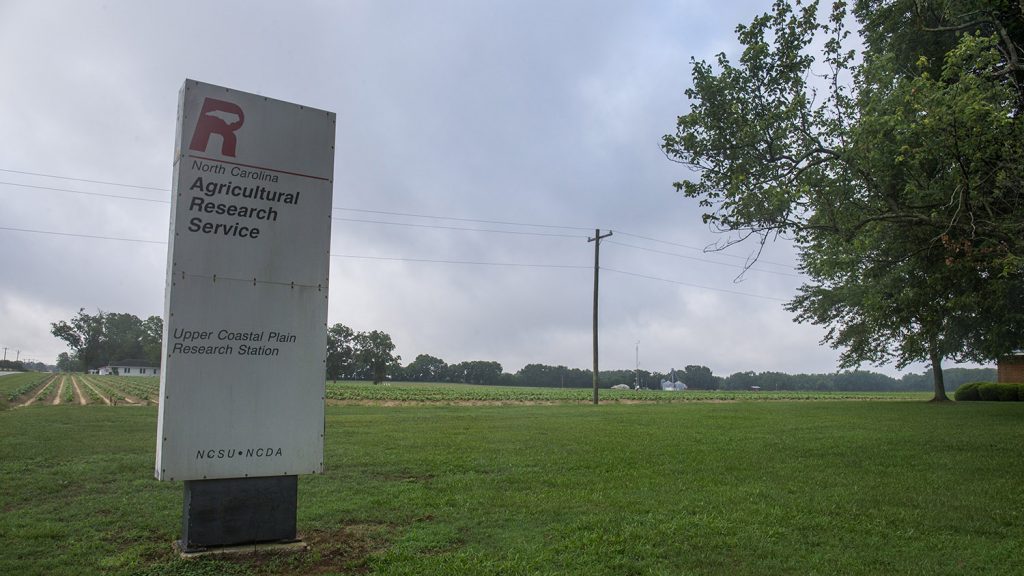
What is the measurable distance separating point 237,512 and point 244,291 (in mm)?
1853

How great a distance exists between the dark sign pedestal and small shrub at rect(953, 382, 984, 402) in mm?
42713

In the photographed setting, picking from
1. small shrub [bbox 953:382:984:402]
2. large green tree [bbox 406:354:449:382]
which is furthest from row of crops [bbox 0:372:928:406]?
large green tree [bbox 406:354:449:382]

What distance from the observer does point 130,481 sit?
9156 mm

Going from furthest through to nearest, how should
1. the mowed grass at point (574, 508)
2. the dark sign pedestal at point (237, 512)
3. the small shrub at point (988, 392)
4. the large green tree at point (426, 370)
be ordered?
1. the large green tree at point (426, 370)
2. the small shrub at point (988, 392)
3. the mowed grass at point (574, 508)
4. the dark sign pedestal at point (237, 512)

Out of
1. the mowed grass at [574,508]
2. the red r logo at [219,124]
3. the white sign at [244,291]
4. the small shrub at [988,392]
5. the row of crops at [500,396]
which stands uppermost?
the red r logo at [219,124]

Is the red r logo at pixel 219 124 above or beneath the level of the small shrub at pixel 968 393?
above

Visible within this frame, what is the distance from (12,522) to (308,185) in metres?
4.56

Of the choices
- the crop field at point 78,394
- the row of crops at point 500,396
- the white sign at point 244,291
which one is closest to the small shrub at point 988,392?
the row of crops at point 500,396

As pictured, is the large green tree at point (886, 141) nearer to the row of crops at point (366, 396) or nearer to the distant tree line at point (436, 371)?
the row of crops at point (366, 396)

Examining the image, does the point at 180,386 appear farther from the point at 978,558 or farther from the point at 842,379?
the point at 842,379

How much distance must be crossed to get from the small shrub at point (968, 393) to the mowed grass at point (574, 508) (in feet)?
94.9

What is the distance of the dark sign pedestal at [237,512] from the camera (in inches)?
214

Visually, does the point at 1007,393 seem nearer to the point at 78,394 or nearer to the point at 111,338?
the point at 78,394

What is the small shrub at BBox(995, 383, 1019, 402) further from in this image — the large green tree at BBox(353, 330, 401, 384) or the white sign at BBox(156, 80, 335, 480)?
the large green tree at BBox(353, 330, 401, 384)
